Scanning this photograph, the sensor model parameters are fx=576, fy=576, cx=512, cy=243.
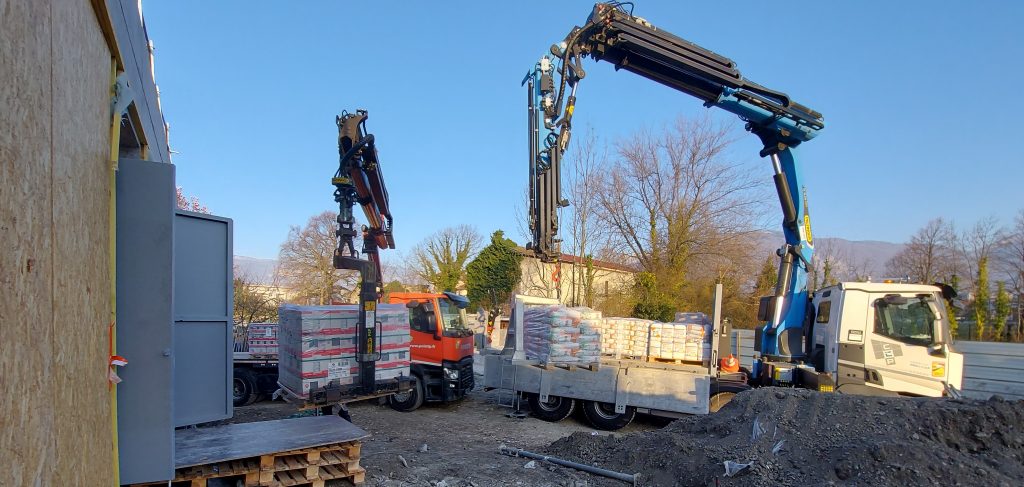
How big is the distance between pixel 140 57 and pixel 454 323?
25.2 ft

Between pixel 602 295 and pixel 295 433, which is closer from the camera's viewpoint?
pixel 295 433

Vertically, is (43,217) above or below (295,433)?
above

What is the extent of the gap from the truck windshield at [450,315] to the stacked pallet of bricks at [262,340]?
12.9 ft

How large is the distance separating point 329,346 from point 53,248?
615 cm

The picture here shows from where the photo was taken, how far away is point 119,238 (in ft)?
11.1

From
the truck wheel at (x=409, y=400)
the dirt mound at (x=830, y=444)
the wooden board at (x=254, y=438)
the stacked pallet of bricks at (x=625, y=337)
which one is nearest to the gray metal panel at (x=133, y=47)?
the wooden board at (x=254, y=438)

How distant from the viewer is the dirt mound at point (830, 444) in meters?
4.95

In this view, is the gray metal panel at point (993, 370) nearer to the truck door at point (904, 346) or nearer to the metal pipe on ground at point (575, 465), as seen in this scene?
the truck door at point (904, 346)

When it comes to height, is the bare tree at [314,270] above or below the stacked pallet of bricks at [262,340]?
above

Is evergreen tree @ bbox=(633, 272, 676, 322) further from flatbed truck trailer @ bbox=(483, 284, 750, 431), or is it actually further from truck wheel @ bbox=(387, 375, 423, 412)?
truck wheel @ bbox=(387, 375, 423, 412)

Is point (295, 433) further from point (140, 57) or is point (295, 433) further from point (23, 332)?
point (23, 332)

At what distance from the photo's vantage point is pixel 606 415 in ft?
33.7

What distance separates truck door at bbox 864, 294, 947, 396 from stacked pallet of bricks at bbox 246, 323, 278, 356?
11.3m

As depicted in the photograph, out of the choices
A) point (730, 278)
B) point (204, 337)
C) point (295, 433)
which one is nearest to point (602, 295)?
point (730, 278)
